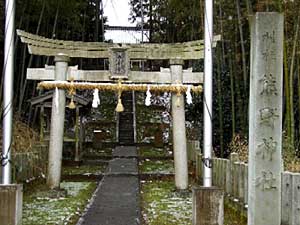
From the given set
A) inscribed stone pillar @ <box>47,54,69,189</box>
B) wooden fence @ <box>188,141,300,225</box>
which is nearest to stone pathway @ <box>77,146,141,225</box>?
inscribed stone pillar @ <box>47,54,69,189</box>

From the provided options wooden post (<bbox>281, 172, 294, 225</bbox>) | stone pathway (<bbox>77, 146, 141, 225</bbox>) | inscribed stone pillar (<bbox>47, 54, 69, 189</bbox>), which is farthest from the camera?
inscribed stone pillar (<bbox>47, 54, 69, 189</bbox>)

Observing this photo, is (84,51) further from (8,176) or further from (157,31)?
(157,31)

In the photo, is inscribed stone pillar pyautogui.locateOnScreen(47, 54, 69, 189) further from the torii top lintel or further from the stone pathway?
the stone pathway

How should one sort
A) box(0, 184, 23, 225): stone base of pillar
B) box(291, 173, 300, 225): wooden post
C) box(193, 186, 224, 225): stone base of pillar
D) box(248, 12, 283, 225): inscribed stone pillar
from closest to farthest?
box(248, 12, 283, 225): inscribed stone pillar → box(291, 173, 300, 225): wooden post → box(0, 184, 23, 225): stone base of pillar → box(193, 186, 224, 225): stone base of pillar

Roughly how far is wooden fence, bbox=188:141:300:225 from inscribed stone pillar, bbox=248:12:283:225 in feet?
3.59

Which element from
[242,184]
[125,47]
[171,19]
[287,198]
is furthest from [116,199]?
[171,19]

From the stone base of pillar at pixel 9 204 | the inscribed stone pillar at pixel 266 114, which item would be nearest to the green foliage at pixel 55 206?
the stone base of pillar at pixel 9 204

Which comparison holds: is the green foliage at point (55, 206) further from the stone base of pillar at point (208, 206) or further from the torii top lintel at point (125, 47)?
the torii top lintel at point (125, 47)

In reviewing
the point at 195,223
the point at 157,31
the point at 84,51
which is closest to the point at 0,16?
the point at 84,51

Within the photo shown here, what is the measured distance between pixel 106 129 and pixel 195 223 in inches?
631

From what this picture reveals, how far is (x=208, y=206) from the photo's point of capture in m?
6.30

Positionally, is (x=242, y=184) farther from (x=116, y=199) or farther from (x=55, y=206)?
(x=55, y=206)

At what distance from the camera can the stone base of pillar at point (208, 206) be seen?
628cm

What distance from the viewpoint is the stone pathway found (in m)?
7.02
